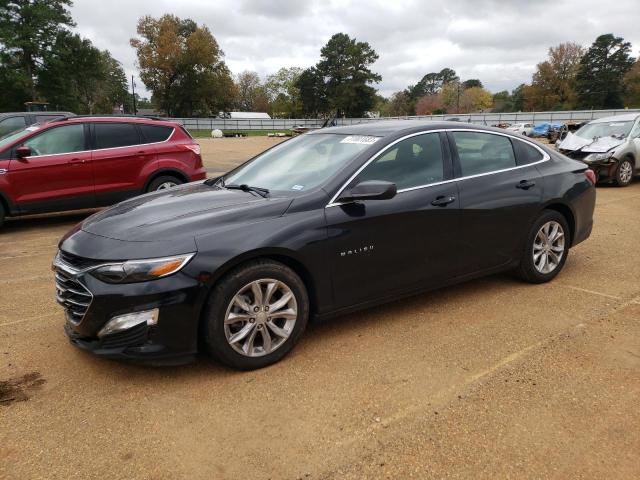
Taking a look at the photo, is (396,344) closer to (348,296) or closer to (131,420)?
(348,296)

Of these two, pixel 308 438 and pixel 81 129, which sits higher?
pixel 81 129

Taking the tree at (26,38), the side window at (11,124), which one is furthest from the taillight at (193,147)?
the tree at (26,38)

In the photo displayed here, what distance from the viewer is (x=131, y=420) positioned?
2.75 meters

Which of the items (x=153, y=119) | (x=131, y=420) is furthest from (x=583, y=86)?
(x=131, y=420)

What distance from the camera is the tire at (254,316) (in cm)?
304

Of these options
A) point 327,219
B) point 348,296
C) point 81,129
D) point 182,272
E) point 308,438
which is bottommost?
point 308,438

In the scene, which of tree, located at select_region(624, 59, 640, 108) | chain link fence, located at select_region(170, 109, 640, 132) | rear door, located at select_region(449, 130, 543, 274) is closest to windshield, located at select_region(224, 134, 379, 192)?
rear door, located at select_region(449, 130, 543, 274)

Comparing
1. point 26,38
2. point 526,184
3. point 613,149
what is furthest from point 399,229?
point 26,38

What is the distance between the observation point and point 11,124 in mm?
12602

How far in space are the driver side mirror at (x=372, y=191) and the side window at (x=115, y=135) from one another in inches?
232

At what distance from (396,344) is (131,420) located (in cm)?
181

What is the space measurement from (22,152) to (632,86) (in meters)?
84.5

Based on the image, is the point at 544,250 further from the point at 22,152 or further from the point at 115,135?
the point at 22,152

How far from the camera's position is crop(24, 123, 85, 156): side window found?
7.58 m
